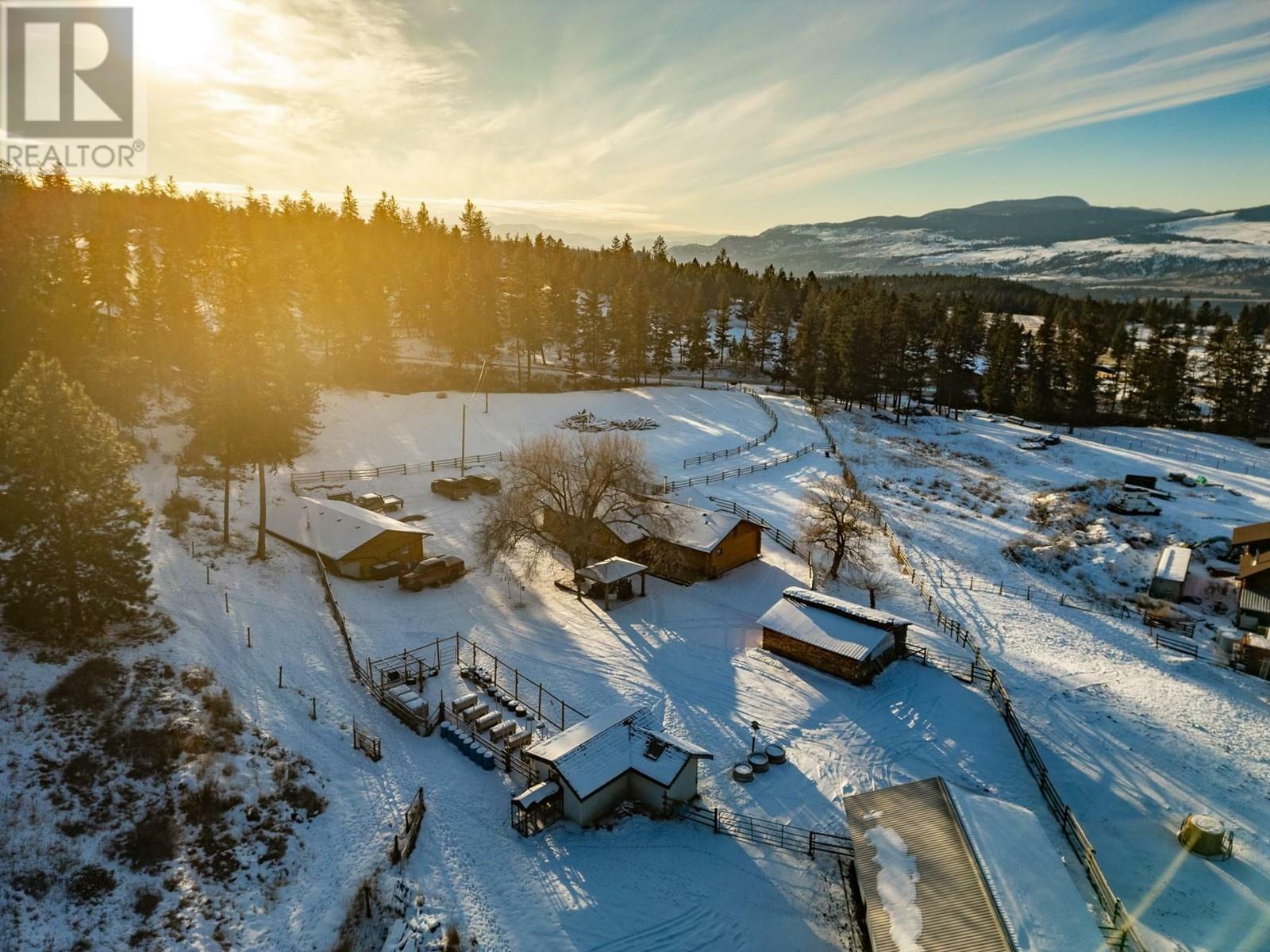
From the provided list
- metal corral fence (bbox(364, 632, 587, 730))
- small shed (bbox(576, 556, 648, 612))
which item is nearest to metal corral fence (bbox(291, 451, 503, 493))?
small shed (bbox(576, 556, 648, 612))

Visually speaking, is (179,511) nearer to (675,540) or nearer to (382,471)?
(382,471)

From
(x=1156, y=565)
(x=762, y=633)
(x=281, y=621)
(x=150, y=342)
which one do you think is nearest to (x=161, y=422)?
(x=150, y=342)

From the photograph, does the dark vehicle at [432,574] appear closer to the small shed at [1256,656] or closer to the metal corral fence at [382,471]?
the metal corral fence at [382,471]

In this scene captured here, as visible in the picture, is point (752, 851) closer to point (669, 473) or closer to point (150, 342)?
point (669, 473)

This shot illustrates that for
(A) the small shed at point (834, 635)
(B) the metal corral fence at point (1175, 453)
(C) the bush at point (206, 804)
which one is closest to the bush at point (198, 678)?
(C) the bush at point (206, 804)

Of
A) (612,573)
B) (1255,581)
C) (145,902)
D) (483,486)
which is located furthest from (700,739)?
(1255,581)
